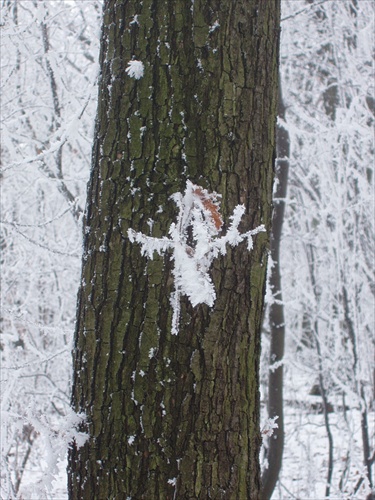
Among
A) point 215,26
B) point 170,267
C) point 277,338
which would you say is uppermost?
point 215,26

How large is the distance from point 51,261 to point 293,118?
2.45 metres

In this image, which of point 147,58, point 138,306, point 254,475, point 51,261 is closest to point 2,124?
point 51,261

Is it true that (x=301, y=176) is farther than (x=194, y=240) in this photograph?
Yes

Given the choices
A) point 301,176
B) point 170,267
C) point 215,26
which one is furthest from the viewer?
point 301,176

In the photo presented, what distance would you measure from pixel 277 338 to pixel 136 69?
261cm

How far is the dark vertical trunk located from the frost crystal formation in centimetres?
208

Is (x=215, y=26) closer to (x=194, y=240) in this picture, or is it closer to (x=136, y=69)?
(x=136, y=69)

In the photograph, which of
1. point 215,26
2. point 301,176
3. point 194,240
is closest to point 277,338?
point 301,176

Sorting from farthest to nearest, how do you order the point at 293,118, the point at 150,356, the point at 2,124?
the point at 293,118, the point at 2,124, the point at 150,356

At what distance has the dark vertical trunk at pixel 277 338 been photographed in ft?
11.4

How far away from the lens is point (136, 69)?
1508 millimetres

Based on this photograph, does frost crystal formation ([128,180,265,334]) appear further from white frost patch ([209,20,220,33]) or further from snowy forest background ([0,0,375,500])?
snowy forest background ([0,0,375,500])

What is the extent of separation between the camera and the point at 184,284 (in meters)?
1.39

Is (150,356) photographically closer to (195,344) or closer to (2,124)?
(195,344)
